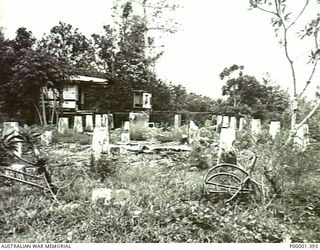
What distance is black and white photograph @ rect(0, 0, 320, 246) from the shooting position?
170 centimetres

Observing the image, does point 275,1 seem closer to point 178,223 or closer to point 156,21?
point 156,21

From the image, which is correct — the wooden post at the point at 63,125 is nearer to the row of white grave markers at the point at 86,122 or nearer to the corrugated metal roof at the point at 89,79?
the row of white grave markers at the point at 86,122

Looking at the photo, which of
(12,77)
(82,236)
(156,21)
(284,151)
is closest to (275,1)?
(156,21)

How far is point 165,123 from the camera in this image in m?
1.98

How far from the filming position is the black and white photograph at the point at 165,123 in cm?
170

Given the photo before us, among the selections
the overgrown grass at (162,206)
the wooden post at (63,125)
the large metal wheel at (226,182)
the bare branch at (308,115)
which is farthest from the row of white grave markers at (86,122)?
the bare branch at (308,115)

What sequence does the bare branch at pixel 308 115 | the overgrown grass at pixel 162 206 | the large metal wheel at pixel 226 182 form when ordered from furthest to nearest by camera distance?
the bare branch at pixel 308 115
the large metal wheel at pixel 226 182
the overgrown grass at pixel 162 206

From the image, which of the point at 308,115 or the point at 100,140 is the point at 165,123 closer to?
the point at 100,140

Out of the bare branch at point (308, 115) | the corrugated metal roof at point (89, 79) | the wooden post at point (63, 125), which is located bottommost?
the wooden post at point (63, 125)

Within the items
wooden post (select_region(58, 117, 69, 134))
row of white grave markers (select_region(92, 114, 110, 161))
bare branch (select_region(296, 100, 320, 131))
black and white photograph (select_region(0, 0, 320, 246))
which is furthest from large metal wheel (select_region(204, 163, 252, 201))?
wooden post (select_region(58, 117, 69, 134))

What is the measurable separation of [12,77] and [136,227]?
2.88 feet

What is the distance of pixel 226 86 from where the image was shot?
6.24ft

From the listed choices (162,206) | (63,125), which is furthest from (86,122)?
(162,206)

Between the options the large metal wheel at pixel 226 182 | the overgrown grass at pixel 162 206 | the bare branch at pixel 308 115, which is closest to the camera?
the overgrown grass at pixel 162 206
